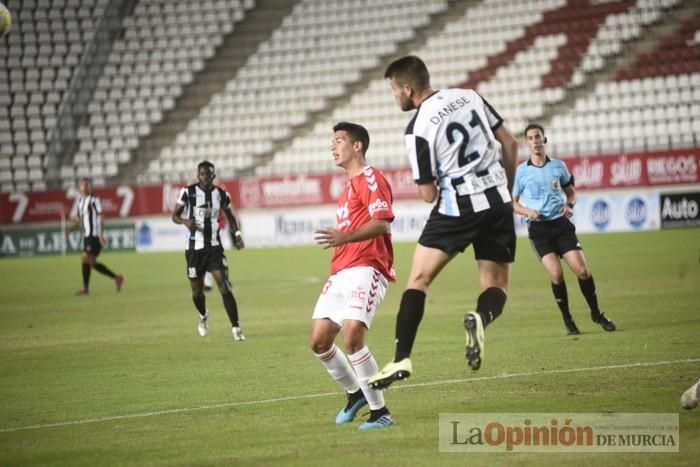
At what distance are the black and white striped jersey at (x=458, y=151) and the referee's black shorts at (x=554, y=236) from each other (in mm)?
6203

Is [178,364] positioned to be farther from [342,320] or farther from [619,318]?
[619,318]

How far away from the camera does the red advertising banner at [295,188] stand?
1363 inches

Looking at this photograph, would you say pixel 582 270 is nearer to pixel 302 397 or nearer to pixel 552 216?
pixel 552 216

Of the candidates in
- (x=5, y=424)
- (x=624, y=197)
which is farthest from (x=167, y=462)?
(x=624, y=197)

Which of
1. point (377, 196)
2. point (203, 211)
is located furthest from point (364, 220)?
point (203, 211)

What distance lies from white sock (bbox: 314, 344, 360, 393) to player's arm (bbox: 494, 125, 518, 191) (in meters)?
1.82


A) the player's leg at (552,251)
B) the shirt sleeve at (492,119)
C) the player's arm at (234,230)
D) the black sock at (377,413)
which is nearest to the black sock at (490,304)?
the black sock at (377,413)

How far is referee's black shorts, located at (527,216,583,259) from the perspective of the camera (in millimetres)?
13867

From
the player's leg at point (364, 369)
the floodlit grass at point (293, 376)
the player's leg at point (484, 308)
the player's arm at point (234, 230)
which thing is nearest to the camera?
the player's leg at point (484, 308)

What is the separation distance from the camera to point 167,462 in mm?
7082

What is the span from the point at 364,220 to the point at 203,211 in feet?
24.1

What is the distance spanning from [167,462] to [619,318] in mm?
9301

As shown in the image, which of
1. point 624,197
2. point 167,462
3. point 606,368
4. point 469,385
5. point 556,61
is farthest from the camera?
point 556,61

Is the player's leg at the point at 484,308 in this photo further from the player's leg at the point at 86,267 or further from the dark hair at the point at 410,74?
the player's leg at the point at 86,267
